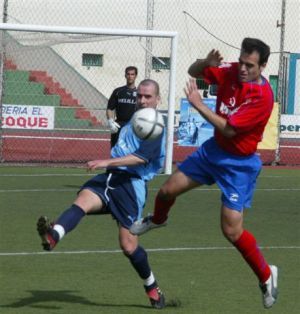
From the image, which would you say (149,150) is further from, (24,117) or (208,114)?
(24,117)

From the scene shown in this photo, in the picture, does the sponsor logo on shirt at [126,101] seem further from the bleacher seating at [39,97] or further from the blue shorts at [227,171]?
the blue shorts at [227,171]

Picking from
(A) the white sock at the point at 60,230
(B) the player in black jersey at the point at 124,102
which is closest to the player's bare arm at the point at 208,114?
(A) the white sock at the point at 60,230

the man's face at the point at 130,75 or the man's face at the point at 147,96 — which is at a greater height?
the man's face at the point at 130,75

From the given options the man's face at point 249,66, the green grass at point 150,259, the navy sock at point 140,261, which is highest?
the man's face at point 249,66

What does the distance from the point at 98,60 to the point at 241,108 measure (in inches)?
982

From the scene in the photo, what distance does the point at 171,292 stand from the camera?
920 centimetres

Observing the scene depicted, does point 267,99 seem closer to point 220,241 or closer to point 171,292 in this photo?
point 171,292

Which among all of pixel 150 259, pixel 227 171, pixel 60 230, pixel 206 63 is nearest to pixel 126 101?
pixel 150 259

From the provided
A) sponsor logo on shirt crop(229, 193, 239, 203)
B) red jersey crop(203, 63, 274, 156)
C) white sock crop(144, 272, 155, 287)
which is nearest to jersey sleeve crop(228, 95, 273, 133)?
red jersey crop(203, 63, 274, 156)

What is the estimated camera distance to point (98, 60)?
108 feet

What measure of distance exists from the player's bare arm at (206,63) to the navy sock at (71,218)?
1.40 meters

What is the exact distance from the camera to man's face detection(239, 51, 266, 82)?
316 inches

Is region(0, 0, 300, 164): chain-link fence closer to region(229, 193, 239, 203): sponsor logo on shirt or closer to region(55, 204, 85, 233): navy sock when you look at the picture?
region(55, 204, 85, 233): navy sock

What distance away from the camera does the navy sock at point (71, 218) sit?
26.7 feet
